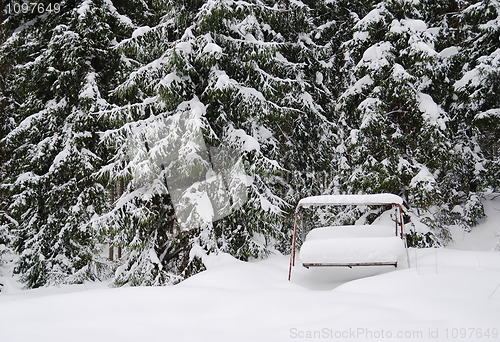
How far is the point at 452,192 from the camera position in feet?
39.9

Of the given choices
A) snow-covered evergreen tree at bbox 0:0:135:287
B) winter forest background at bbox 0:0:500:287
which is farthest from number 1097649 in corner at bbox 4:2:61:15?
snow-covered evergreen tree at bbox 0:0:135:287

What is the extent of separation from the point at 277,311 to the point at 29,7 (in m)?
12.9

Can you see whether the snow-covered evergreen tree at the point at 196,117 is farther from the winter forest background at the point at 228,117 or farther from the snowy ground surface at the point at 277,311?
the snowy ground surface at the point at 277,311

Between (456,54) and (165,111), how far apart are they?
8.41 m

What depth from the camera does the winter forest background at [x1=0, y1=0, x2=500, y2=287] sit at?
7781mm

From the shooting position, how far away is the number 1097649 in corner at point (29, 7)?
39.6ft

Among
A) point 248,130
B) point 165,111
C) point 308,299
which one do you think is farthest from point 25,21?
point 308,299

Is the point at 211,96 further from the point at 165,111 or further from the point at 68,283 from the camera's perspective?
the point at 68,283

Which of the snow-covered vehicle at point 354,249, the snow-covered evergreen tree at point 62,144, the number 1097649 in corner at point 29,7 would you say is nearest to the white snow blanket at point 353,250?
the snow-covered vehicle at point 354,249

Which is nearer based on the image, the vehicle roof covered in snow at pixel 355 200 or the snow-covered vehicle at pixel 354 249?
the snow-covered vehicle at pixel 354 249

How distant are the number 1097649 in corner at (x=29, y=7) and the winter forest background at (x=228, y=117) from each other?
5.3 inches

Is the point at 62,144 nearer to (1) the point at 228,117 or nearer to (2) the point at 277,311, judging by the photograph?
(1) the point at 228,117

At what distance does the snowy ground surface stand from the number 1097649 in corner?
10.9 meters

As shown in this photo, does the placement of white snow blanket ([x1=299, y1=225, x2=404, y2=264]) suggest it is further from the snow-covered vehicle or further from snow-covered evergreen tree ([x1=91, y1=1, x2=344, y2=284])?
snow-covered evergreen tree ([x1=91, y1=1, x2=344, y2=284])
